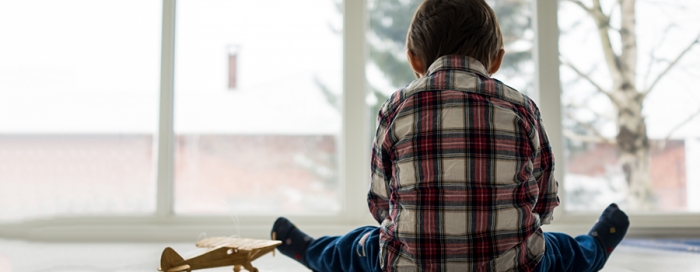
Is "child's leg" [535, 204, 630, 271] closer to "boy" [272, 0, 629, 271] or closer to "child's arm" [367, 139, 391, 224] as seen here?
"boy" [272, 0, 629, 271]

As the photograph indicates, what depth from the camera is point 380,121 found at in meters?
0.93

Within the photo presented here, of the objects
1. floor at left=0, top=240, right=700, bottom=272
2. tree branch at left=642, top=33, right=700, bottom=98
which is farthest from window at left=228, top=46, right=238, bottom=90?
tree branch at left=642, top=33, right=700, bottom=98

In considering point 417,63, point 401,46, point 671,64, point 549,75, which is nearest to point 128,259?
point 417,63

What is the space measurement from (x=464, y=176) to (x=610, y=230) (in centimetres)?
44

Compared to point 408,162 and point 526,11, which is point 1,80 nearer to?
point 408,162

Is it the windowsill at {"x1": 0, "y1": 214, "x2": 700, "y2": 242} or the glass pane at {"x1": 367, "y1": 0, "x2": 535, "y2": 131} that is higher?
the glass pane at {"x1": 367, "y1": 0, "x2": 535, "y2": 131}

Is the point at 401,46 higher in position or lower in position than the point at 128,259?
higher

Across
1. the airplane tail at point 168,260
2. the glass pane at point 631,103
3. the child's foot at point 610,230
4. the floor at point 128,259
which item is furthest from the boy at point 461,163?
the glass pane at point 631,103

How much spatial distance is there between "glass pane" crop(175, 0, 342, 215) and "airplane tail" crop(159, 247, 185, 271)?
819 millimetres

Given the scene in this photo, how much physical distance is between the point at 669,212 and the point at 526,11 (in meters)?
0.85

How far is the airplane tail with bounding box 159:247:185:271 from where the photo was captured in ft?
3.22

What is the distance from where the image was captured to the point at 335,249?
105 centimetres

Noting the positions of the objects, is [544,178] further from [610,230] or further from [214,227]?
[214,227]

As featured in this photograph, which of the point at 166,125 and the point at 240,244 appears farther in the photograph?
the point at 166,125
